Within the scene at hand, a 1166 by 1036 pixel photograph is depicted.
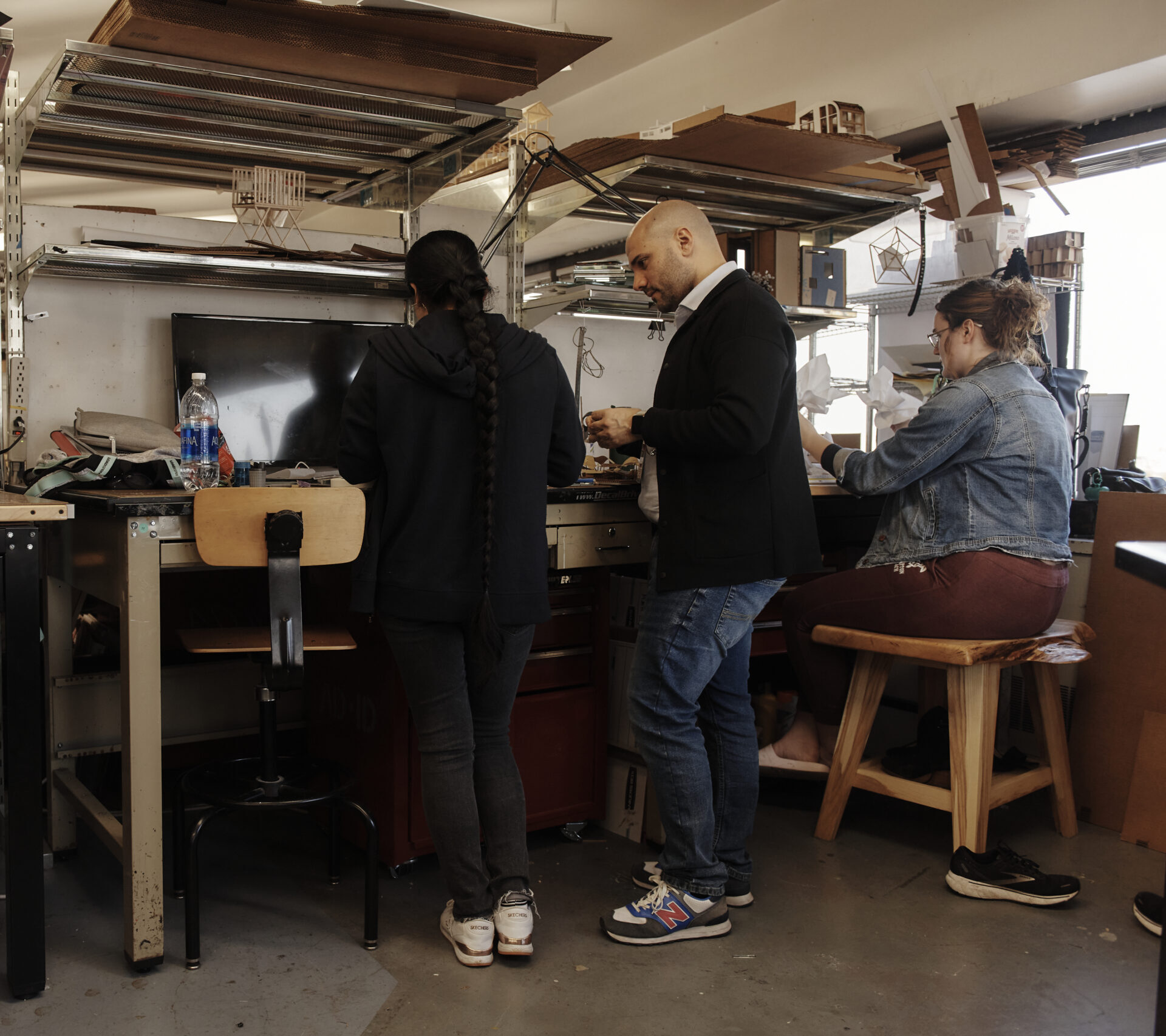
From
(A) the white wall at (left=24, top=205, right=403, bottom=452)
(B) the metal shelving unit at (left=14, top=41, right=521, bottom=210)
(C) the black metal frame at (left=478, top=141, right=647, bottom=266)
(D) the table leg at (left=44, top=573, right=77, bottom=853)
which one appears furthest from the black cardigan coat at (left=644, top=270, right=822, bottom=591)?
(D) the table leg at (left=44, top=573, right=77, bottom=853)

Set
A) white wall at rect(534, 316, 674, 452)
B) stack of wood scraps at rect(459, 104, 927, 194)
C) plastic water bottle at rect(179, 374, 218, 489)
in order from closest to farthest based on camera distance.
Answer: plastic water bottle at rect(179, 374, 218, 489), stack of wood scraps at rect(459, 104, 927, 194), white wall at rect(534, 316, 674, 452)

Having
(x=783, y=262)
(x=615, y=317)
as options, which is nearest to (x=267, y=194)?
(x=615, y=317)

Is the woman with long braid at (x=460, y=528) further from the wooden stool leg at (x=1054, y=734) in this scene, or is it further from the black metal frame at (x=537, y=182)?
the wooden stool leg at (x=1054, y=734)

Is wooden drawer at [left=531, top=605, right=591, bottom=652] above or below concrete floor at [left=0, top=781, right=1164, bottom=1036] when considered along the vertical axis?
above

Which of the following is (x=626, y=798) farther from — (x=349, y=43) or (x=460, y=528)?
(x=349, y=43)

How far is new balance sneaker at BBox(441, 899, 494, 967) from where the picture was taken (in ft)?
6.63

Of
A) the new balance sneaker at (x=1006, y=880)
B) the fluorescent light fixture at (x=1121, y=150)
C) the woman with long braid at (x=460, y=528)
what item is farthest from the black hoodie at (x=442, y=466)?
the fluorescent light fixture at (x=1121, y=150)

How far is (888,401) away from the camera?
10.8 ft

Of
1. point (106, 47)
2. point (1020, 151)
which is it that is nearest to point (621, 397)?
point (1020, 151)

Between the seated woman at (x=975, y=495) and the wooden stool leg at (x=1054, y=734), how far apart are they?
0.21 m

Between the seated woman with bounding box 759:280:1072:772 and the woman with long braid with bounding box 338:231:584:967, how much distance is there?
949 millimetres

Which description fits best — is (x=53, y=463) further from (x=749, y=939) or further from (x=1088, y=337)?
(x=1088, y=337)

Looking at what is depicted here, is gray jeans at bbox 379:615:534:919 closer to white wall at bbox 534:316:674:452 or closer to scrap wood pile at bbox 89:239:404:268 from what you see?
scrap wood pile at bbox 89:239:404:268

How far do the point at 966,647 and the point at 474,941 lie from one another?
128cm
